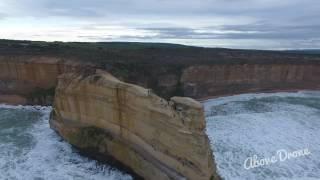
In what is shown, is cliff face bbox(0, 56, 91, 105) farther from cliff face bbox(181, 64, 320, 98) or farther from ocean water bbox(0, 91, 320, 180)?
cliff face bbox(181, 64, 320, 98)

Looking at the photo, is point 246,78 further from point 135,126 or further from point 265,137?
point 135,126

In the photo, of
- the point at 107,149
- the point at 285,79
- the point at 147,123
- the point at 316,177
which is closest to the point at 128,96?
the point at 147,123

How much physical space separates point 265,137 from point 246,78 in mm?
17833

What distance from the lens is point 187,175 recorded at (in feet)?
37.4

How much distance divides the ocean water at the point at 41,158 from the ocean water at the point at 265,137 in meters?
4.70

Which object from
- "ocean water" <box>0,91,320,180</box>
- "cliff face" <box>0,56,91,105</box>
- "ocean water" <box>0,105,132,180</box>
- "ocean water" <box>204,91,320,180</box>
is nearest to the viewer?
"ocean water" <box>0,105,132,180</box>

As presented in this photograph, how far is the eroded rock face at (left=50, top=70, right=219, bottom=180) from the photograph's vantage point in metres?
11.1

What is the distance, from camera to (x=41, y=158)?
15.3 metres

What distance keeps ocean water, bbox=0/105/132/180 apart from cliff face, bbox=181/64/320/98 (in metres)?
14.6

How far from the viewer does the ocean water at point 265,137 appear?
48.0 ft

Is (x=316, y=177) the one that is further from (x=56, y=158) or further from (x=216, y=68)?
(x=216, y=68)

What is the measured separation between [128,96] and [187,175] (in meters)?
3.63

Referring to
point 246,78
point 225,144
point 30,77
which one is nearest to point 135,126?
point 225,144

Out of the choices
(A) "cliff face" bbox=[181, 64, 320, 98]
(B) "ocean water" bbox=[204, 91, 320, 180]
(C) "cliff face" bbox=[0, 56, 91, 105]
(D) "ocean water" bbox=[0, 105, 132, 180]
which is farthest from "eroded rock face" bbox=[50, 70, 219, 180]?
(A) "cliff face" bbox=[181, 64, 320, 98]
